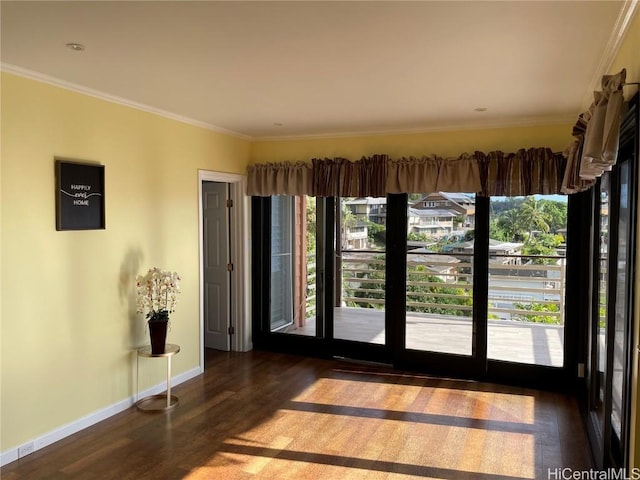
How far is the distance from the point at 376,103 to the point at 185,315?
8.64 ft

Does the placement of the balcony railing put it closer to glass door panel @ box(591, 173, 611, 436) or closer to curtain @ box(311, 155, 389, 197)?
curtain @ box(311, 155, 389, 197)

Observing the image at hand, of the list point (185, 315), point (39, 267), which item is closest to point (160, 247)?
point (185, 315)

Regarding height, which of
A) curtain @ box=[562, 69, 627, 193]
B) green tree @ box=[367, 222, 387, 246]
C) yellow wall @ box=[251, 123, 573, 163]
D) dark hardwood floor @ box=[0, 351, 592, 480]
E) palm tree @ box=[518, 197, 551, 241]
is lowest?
dark hardwood floor @ box=[0, 351, 592, 480]

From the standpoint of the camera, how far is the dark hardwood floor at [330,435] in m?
3.03

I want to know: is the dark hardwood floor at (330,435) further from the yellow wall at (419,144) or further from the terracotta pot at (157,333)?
the yellow wall at (419,144)

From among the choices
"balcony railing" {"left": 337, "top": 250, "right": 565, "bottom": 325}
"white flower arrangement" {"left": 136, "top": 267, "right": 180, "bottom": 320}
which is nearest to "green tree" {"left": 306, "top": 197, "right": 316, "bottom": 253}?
"balcony railing" {"left": 337, "top": 250, "right": 565, "bottom": 325}

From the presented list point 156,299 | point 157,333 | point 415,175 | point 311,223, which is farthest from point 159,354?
point 415,175

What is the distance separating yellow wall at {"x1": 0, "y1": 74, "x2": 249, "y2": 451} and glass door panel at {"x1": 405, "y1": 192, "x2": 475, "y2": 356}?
2.24m

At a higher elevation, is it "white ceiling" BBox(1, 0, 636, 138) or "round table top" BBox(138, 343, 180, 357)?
"white ceiling" BBox(1, 0, 636, 138)

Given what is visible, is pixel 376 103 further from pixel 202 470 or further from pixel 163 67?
pixel 202 470

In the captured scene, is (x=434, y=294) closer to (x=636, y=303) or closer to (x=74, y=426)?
(x=636, y=303)

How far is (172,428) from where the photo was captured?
3619 millimetres

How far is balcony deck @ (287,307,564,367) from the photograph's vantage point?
179 inches

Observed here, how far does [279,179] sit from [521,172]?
2.47 metres
